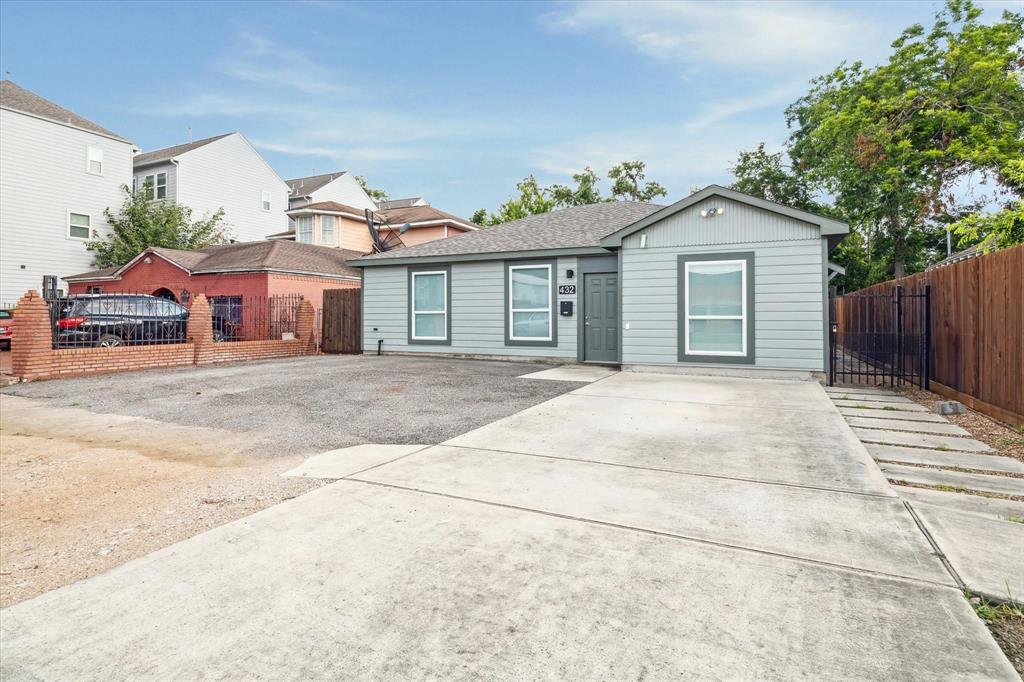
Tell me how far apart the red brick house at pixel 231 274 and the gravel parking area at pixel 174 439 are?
8046 mm

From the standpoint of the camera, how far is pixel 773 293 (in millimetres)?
10648

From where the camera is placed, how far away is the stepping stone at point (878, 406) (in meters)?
7.90

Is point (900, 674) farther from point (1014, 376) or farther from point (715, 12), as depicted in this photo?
point (715, 12)

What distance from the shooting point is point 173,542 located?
10.8ft

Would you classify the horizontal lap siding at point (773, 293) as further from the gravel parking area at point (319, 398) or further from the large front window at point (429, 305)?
→ the large front window at point (429, 305)

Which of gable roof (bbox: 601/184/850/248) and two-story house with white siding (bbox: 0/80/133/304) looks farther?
two-story house with white siding (bbox: 0/80/133/304)

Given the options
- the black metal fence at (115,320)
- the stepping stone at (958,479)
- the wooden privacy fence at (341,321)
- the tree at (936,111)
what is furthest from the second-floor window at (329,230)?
the stepping stone at (958,479)

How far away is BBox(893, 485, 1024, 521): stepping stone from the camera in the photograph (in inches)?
141

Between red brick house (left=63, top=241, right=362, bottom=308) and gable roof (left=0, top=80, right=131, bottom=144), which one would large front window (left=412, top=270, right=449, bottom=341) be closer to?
red brick house (left=63, top=241, right=362, bottom=308)

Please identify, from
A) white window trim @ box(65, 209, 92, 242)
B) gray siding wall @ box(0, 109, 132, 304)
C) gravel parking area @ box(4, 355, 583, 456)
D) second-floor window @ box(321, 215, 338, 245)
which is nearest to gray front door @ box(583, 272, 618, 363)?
gravel parking area @ box(4, 355, 583, 456)

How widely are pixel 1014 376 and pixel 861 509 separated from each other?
14.7ft

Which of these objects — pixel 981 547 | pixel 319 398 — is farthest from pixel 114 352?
pixel 981 547

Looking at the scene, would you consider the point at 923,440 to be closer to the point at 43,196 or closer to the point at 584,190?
the point at 43,196

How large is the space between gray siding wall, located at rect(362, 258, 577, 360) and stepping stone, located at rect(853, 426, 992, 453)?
297 inches
